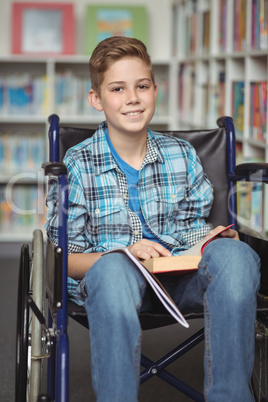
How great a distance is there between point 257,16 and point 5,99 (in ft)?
6.65

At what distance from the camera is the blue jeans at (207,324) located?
1.26 m

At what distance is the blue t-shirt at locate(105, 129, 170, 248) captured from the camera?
169cm

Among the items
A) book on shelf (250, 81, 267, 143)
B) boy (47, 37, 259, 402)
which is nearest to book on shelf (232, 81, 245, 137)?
book on shelf (250, 81, 267, 143)

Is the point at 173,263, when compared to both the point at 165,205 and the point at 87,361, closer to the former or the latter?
the point at 165,205

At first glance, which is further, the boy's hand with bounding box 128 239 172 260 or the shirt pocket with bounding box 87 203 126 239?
the shirt pocket with bounding box 87 203 126 239

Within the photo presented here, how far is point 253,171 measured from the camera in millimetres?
1621

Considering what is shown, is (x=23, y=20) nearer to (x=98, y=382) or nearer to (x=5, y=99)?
(x=5, y=99)

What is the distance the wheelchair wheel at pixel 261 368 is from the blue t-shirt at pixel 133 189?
34cm

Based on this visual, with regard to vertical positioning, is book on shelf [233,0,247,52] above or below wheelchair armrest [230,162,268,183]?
above

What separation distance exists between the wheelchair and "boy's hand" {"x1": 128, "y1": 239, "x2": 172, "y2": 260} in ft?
0.43

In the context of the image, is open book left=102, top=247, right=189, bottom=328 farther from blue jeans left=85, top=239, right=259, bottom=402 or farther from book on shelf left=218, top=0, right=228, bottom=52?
book on shelf left=218, top=0, right=228, bottom=52

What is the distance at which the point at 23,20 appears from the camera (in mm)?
4219

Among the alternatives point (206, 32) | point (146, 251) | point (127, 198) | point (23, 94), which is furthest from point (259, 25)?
point (23, 94)

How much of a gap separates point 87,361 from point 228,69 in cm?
156
